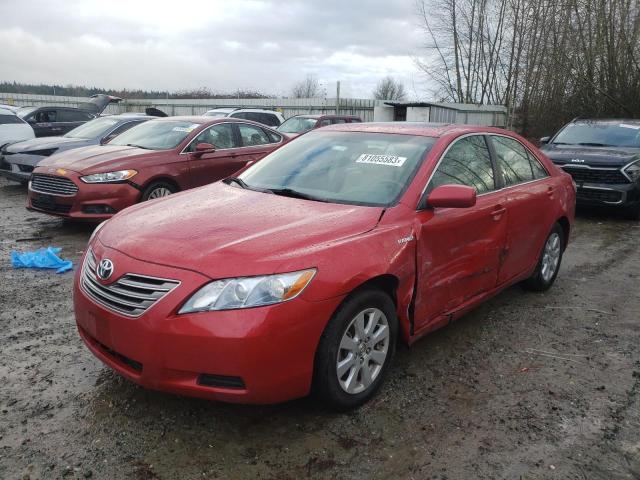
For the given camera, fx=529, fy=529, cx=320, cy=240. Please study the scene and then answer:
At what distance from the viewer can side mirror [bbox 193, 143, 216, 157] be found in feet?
24.1

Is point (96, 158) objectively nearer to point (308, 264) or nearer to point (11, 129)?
point (308, 264)

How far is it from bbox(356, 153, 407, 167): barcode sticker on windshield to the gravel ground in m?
1.34

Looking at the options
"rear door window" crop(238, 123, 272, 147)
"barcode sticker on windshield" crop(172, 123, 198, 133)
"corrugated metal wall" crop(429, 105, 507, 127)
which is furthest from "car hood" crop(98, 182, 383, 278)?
"corrugated metal wall" crop(429, 105, 507, 127)

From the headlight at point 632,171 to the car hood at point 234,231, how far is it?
6.96m

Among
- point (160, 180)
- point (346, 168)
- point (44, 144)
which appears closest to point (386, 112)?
point (44, 144)

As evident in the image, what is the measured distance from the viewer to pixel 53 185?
674cm

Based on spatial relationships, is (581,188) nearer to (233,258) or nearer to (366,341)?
(366,341)

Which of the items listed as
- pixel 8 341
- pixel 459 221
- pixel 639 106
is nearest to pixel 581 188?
pixel 459 221

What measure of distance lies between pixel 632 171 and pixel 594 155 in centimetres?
63

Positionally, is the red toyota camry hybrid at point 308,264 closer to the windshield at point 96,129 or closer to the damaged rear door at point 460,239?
the damaged rear door at point 460,239

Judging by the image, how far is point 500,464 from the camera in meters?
2.59

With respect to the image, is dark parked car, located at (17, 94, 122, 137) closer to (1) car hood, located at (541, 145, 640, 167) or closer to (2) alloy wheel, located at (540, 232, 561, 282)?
(1) car hood, located at (541, 145, 640, 167)

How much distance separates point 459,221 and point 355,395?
4.50 ft

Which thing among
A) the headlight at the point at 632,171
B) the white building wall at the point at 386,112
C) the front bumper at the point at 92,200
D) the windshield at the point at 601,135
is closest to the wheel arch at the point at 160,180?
the front bumper at the point at 92,200
